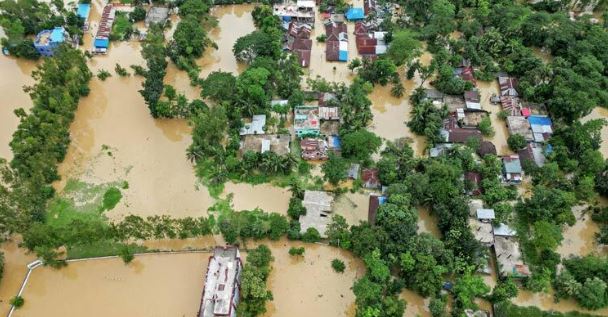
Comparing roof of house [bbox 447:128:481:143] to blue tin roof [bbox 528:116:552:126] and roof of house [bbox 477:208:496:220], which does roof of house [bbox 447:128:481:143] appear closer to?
blue tin roof [bbox 528:116:552:126]

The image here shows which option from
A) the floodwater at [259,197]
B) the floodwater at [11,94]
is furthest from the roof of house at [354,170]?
the floodwater at [11,94]

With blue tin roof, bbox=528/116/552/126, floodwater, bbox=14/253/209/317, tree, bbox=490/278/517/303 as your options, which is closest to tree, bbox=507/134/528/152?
blue tin roof, bbox=528/116/552/126

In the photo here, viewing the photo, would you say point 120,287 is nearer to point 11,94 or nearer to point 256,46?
point 256,46

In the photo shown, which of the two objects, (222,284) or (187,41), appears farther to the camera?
(187,41)

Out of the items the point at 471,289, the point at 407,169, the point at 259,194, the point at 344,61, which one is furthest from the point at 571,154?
the point at 259,194

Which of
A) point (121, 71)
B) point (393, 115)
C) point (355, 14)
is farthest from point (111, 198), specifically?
point (355, 14)

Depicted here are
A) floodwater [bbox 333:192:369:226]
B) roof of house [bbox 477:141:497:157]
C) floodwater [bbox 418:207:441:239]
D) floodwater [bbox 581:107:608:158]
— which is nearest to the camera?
floodwater [bbox 418:207:441:239]

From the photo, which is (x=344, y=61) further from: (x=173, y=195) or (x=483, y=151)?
(x=173, y=195)
